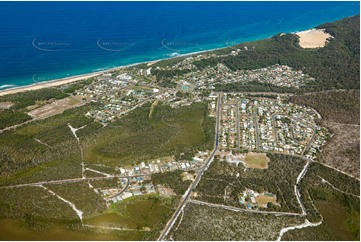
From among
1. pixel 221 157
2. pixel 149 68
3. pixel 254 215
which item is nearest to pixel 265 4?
pixel 149 68

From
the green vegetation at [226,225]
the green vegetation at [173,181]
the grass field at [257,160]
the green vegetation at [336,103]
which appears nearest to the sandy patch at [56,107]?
the green vegetation at [173,181]

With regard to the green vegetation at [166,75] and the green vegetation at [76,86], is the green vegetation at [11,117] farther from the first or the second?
the green vegetation at [166,75]

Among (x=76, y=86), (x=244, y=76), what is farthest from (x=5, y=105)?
(x=244, y=76)

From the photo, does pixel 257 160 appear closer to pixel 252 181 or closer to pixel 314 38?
pixel 252 181

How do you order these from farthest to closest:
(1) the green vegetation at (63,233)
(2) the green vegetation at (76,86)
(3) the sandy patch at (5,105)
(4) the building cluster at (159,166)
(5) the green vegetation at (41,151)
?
(2) the green vegetation at (76,86) < (3) the sandy patch at (5,105) < (4) the building cluster at (159,166) < (5) the green vegetation at (41,151) < (1) the green vegetation at (63,233)

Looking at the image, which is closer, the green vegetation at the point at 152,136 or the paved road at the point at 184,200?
the paved road at the point at 184,200
